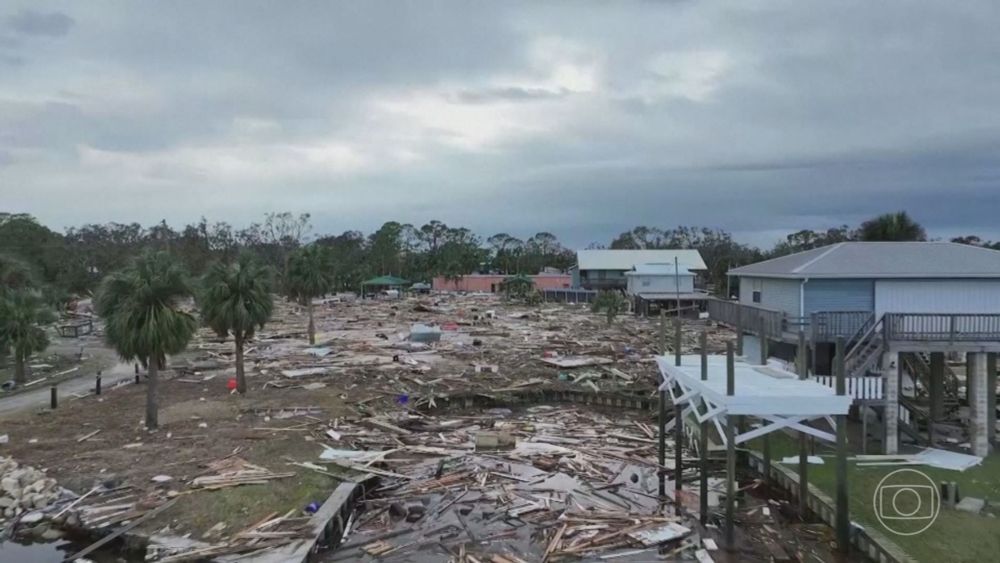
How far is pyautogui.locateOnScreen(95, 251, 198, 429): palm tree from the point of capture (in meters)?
20.6

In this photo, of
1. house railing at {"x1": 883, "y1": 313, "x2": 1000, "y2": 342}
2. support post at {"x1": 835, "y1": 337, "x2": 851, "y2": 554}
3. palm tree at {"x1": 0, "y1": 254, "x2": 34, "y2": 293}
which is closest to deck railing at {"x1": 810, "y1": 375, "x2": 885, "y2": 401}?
house railing at {"x1": 883, "y1": 313, "x2": 1000, "y2": 342}

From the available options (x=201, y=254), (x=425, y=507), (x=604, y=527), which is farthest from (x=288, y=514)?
(x=201, y=254)

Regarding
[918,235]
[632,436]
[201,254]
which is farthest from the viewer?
[201,254]

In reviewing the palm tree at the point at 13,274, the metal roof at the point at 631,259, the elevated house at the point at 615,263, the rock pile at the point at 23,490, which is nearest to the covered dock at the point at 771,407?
the rock pile at the point at 23,490

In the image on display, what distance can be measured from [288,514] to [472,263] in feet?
356

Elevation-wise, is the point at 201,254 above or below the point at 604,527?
above

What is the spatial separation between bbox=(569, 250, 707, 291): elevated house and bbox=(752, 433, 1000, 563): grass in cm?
6709

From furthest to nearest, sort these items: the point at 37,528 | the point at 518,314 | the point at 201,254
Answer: the point at 201,254 < the point at 518,314 < the point at 37,528

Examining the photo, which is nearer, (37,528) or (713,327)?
(37,528)

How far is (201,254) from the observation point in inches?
3676

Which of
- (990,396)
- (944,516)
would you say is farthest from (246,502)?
(990,396)

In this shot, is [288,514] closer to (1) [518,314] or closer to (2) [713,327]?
(2) [713,327]

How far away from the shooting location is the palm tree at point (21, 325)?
2989 cm

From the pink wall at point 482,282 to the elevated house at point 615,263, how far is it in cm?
1234
